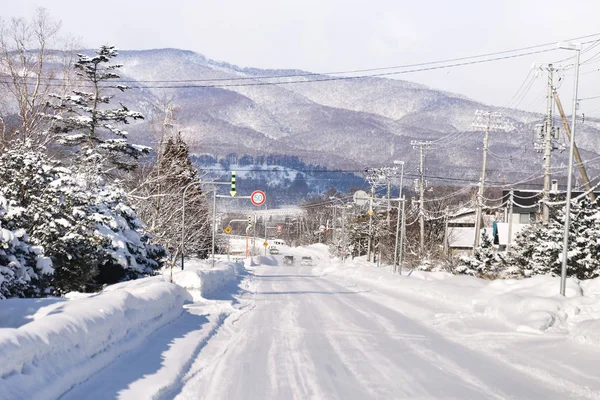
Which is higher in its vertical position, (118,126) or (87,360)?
(118,126)

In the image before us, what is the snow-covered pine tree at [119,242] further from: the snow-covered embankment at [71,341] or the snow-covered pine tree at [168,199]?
the snow-covered embankment at [71,341]

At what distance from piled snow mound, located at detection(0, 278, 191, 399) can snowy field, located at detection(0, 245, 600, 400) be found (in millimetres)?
21

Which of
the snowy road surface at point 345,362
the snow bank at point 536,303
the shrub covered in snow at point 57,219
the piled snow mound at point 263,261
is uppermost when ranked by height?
the shrub covered in snow at point 57,219

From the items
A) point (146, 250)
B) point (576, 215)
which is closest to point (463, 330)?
point (146, 250)

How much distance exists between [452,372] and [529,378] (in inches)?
45.7

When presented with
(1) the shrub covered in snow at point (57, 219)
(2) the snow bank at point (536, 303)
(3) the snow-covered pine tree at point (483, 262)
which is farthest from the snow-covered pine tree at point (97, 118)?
(3) the snow-covered pine tree at point (483, 262)

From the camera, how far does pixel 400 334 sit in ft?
50.0

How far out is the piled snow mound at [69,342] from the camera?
6609 mm

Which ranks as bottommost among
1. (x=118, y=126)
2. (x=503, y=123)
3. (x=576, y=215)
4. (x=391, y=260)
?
(x=391, y=260)

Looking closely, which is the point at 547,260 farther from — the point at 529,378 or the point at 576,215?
the point at 529,378

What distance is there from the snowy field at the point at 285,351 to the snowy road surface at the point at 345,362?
29 millimetres

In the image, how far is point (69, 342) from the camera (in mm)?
8133

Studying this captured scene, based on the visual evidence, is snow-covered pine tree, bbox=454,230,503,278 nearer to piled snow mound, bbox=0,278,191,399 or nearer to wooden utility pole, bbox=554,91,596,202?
wooden utility pole, bbox=554,91,596,202

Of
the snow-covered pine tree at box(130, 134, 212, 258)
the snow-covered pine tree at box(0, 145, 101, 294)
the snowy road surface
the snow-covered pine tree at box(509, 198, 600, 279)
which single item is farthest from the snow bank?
the snow-covered pine tree at box(130, 134, 212, 258)
